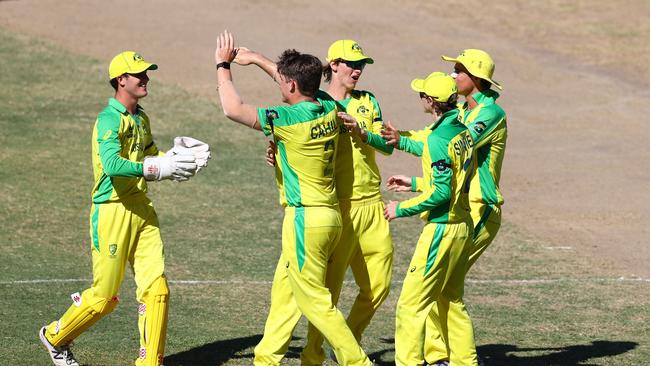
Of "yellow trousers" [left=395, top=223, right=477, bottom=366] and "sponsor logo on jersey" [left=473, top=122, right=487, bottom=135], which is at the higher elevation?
"sponsor logo on jersey" [left=473, top=122, right=487, bottom=135]

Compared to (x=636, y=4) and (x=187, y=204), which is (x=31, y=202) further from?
(x=636, y=4)

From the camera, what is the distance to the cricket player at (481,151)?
10.2 m

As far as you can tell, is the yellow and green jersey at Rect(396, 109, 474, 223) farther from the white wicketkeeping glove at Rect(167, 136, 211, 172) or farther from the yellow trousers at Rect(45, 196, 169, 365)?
the yellow trousers at Rect(45, 196, 169, 365)

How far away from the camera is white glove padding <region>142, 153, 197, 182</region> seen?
9.59 m

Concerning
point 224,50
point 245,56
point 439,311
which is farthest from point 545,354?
point 224,50

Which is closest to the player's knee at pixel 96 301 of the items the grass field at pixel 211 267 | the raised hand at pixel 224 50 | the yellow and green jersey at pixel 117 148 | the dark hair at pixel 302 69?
the grass field at pixel 211 267

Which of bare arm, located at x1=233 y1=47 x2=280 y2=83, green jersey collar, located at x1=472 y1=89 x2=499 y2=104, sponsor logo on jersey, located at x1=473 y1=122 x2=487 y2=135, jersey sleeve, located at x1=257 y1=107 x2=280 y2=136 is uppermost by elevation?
bare arm, located at x1=233 y1=47 x2=280 y2=83

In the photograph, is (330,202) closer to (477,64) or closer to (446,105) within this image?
(446,105)

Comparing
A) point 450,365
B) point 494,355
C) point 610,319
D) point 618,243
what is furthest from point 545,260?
point 450,365

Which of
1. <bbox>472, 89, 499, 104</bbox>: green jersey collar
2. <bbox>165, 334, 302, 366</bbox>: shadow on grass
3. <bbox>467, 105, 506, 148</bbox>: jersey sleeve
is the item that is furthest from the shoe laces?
<bbox>472, 89, 499, 104</bbox>: green jersey collar

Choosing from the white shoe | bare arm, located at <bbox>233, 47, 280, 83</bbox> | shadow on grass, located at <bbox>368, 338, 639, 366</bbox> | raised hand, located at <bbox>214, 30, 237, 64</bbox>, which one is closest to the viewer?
raised hand, located at <bbox>214, 30, 237, 64</bbox>

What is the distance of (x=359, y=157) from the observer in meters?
10.2

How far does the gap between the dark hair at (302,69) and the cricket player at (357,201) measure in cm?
67

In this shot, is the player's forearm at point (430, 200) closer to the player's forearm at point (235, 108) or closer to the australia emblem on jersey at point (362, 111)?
the australia emblem on jersey at point (362, 111)
